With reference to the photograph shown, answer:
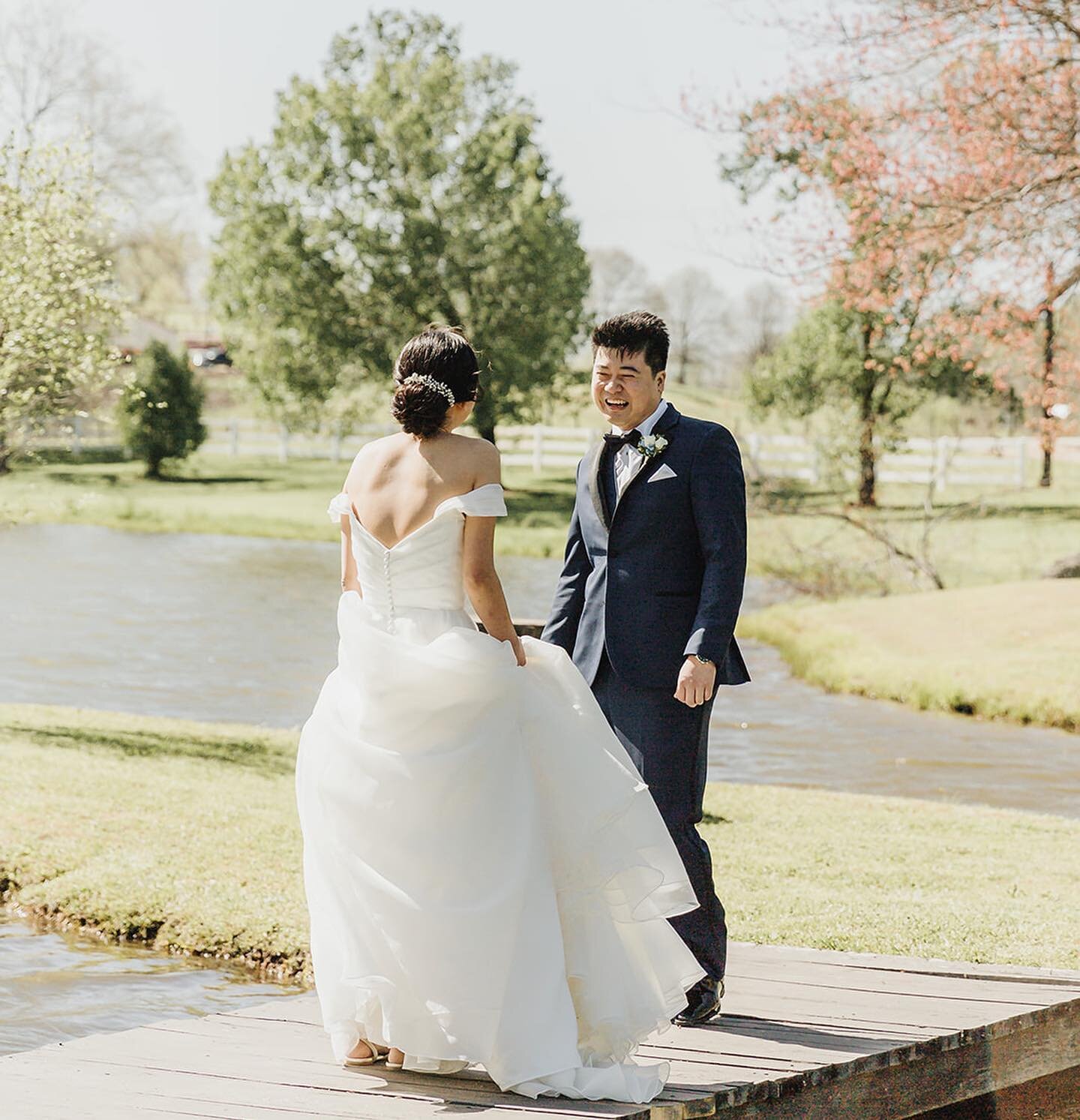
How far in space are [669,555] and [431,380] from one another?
1016 millimetres

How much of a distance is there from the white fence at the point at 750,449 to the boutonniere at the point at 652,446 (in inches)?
869

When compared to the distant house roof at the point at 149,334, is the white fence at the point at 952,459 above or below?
below

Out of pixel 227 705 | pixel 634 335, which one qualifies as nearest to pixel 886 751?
pixel 227 705

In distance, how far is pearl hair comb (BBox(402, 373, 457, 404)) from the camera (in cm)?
424

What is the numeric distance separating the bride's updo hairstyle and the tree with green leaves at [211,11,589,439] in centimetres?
3841

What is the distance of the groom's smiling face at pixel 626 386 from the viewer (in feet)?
15.9

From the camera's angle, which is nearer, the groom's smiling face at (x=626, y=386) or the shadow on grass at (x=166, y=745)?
the groom's smiling face at (x=626, y=386)

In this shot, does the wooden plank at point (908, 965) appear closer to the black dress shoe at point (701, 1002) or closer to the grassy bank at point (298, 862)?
the black dress shoe at point (701, 1002)

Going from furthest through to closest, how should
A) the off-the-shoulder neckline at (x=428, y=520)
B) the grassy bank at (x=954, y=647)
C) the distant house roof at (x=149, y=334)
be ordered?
the distant house roof at (x=149, y=334) → the grassy bank at (x=954, y=647) → the off-the-shoulder neckline at (x=428, y=520)

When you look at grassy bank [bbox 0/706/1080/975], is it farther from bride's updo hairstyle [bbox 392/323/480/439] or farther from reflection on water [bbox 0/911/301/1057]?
bride's updo hairstyle [bbox 392/323/480/439]

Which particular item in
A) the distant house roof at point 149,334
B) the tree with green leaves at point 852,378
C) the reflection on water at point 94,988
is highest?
the distant house roof at point 149,334

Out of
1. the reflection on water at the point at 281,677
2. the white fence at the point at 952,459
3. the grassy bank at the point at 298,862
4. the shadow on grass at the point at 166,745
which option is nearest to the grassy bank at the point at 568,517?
the white fence at the point at 952,459

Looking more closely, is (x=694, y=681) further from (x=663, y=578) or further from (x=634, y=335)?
(x=634, y=335)

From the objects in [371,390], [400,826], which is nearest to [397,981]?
[400,826]
